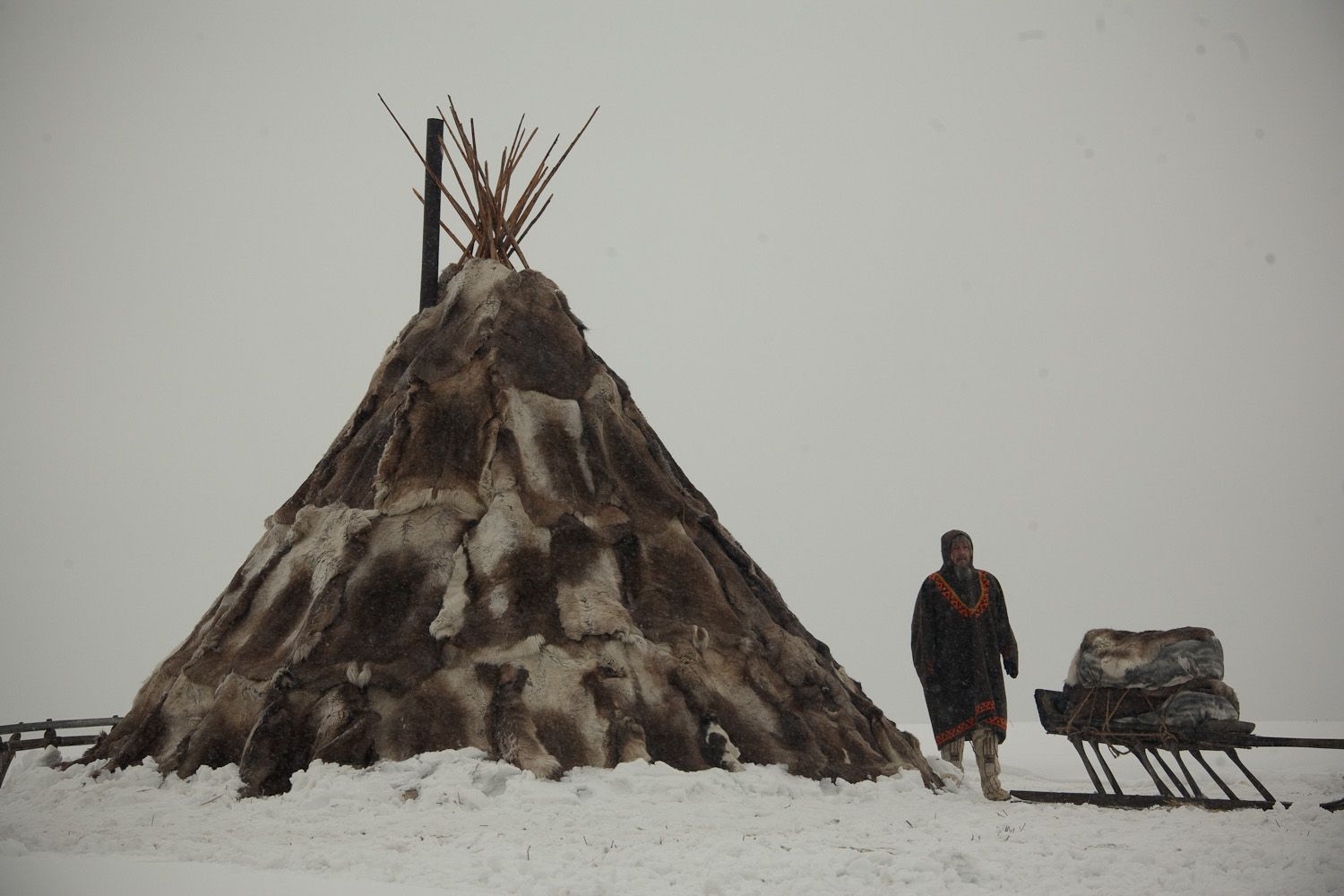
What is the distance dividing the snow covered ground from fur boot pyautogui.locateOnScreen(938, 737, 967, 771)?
2.82 feet

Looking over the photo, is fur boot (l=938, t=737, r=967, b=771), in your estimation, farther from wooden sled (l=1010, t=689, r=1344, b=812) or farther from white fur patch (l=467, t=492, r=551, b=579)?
white fur patch (l=467, t=492, r=551, b=579)

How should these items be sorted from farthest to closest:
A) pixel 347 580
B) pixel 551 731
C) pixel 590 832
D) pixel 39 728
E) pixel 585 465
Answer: pixel 39 728 → pixel 585 465 → pixel 347 580 → pixel 551 731 → pixel 590 832

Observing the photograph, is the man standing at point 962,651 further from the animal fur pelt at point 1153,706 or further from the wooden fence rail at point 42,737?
the wooden fence rail at point 42,737

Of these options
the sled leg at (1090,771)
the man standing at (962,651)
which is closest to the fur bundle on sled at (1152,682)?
the sled leg at (1090,771)

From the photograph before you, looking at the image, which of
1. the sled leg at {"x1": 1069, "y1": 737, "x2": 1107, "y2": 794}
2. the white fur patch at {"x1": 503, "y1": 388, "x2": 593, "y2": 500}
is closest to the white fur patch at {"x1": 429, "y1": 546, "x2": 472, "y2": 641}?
the white fur patch at {"x1": 503, "y1": 388, "x2": 593, "y2": 500}

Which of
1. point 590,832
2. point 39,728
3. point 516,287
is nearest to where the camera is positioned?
point 590,832

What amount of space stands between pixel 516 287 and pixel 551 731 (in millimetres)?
3537

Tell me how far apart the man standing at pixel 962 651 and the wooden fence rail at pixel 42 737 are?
6.18m

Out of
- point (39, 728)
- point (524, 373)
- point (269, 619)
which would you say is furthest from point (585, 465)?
point (39, 728)

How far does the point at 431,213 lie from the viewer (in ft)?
33.4

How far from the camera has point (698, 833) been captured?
641 cm

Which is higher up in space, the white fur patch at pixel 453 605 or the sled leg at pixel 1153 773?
the white fur patch at pixel 453 605

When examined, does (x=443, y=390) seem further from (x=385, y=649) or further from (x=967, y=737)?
(x=967, y=737)

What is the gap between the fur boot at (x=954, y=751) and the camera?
9039 mm
